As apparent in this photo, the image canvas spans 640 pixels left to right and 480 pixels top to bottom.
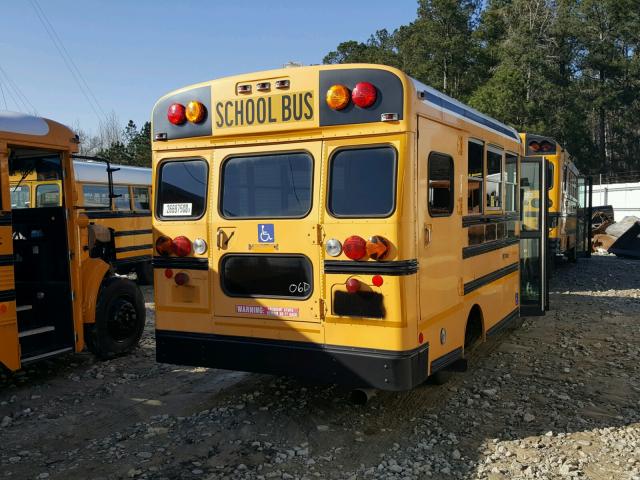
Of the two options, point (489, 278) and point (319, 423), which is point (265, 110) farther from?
point (489, 278)

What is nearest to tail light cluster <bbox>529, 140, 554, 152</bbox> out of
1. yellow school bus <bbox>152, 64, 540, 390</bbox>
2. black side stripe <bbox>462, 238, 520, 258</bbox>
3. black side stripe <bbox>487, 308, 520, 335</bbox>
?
black side stripe <bbox>462, 238, 520, 258</bbox>

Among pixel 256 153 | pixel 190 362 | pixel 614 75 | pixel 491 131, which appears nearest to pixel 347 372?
pixel 190 362

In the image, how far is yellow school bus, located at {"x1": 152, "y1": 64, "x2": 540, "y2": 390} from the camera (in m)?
3.81

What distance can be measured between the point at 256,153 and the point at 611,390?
3.70 m

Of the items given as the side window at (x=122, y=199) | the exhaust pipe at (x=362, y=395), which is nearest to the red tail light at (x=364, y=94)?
the exhaust pipe at (x=362, y=395)

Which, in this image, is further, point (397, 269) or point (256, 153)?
point (256, 153)

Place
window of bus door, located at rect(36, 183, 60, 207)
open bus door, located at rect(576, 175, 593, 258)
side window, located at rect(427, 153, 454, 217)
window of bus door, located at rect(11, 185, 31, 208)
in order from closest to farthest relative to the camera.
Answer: side window, located at rect(427, 153, 454, 217), window of bus door, located at rect(11, 185, 31, 208), window of bus door, located at rect(36, 183, 60, 207), open bus door, located at rect(576, 175, 593, 258)

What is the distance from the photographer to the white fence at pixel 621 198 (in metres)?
29.1

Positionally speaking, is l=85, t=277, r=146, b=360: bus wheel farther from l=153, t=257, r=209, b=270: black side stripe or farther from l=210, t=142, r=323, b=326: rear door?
l=210, t=142, r=323, b=326: rear door

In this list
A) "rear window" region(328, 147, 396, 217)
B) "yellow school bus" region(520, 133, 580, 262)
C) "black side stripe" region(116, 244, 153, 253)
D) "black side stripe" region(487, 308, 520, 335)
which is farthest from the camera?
"black side stripe" region(116, 244, 153, 253)

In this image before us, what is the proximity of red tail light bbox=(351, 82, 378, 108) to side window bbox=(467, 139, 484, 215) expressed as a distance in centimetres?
137

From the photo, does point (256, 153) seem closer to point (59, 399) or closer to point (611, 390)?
point (59, 399)

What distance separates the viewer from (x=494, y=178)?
5488 mm

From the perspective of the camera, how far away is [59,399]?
512 centimetres
